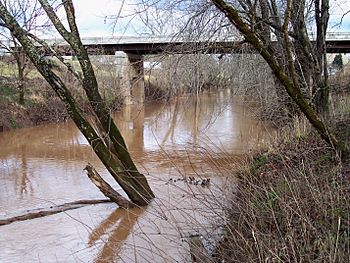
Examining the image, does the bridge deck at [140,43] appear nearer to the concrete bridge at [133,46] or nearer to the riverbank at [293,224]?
the concrete bridge at [133,46]

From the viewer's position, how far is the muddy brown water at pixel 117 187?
5594 mm

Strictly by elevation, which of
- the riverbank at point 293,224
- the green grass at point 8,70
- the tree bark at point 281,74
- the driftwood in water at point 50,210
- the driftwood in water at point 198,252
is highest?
the green grass at point 8,70

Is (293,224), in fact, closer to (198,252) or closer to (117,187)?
(198,252)

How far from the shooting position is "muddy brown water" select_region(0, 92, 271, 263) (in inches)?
220

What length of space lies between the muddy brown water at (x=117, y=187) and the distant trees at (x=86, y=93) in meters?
0.70

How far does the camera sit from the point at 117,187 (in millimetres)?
10625

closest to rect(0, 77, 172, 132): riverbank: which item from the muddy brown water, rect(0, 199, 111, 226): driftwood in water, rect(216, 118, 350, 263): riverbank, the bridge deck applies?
the muddy brown water

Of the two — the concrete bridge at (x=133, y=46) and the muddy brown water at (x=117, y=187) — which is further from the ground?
the concrete bridge at (x=133, y=46)

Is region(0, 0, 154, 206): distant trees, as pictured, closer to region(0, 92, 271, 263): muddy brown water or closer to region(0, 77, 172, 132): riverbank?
region(0, 92, 271, 263): muddy brown water

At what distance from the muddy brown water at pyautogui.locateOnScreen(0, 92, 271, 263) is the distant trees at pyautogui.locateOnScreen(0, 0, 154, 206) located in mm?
700

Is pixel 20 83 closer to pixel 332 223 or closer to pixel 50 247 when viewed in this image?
pixel 50 247

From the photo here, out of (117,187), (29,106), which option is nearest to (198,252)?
(117,187)

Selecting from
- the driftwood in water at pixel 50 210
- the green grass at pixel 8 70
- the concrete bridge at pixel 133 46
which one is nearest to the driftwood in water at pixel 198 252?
the concrete bridge at pixel 133 46

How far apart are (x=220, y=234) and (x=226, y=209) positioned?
27 cm
